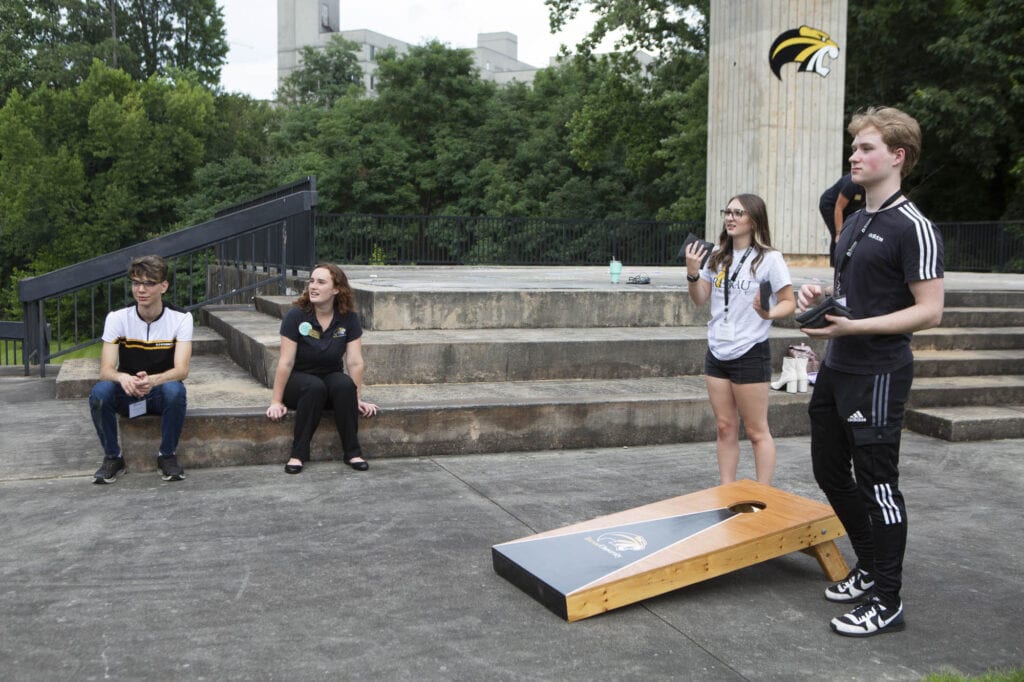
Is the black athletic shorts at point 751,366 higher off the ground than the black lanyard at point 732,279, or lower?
lower

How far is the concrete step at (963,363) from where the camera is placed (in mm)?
8672

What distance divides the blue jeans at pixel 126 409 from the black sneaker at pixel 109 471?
1.5 inches

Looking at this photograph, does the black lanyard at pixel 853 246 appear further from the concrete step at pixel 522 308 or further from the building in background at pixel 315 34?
the building in background at pixel 315 34

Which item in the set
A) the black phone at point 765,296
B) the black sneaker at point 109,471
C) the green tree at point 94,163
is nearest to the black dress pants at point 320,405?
the black sneaker at point 109,471

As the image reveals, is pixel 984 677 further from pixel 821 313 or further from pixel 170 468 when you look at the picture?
pixel 170 468

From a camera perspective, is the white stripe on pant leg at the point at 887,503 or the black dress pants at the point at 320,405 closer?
the white stripe on pant leg at the point at 887,503

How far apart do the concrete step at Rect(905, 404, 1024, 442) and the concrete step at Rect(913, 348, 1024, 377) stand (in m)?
0.80

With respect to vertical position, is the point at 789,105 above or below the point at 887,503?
above

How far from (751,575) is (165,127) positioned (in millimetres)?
44123

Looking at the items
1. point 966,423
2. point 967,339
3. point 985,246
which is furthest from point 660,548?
point 985,246

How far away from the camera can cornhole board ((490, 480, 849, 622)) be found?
3.84 metres

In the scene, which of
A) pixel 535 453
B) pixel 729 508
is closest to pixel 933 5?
pixel 535 453

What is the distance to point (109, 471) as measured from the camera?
5.83 meters

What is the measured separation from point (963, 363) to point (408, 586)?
654 centimetres
